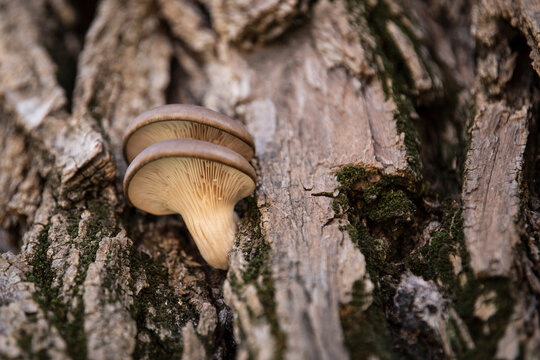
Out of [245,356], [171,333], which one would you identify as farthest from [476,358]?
[171,333]

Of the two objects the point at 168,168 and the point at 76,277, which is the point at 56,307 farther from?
the point at 168,168

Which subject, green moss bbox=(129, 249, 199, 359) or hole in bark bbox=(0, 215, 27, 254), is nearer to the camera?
green moss bbox=(129, 249, 199, 359)

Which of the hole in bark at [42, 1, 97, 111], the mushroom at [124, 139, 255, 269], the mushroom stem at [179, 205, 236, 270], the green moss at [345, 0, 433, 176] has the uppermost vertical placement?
the hole in bark at [42, 1, 97, 111]

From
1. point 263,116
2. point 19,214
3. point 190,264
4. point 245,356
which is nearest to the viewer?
point 245,356

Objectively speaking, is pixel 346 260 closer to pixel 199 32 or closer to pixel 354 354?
pixel 354 354

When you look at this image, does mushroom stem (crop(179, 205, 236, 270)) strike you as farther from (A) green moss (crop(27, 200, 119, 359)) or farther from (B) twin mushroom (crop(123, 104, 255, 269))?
(A) green moss (crop(27, 200, 119, 359))

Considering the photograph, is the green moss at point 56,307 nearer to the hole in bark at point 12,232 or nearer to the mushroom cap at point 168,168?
the mushroom cap at point 168,168

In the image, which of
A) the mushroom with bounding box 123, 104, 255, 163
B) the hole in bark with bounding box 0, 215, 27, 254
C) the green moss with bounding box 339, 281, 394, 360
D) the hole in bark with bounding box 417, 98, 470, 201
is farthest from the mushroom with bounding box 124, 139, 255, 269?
the hole in bark with bounding box 417, 98, 470, 201

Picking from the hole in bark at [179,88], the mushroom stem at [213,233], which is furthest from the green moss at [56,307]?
the hole in bark at [179,88]
